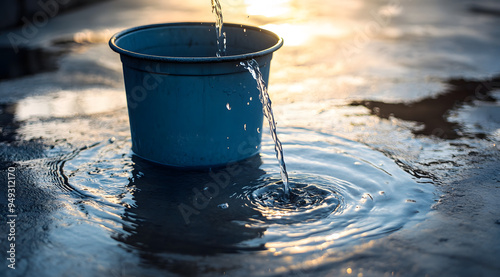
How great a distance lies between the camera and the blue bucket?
8.98 feet

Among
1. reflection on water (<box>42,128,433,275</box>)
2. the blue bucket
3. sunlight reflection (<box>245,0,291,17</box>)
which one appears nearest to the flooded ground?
reflection on water (<box>42,128,433,275</box>)

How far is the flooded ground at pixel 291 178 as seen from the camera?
7.28 ft

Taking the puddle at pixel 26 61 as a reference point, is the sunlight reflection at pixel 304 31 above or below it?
above

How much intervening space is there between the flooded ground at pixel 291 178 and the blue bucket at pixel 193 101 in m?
0.12

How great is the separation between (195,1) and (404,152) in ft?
20.5

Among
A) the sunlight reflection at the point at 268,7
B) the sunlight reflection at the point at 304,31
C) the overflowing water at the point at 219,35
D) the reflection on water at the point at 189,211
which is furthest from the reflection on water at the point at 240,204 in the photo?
the sunlight reflection at the point at 268,7

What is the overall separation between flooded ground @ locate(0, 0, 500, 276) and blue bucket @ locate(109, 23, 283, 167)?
4.8 inches

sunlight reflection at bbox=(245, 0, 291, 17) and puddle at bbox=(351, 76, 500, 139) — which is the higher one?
sunlight reflection at bbox=(245, 0, 291, 17)

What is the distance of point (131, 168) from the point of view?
3.03m

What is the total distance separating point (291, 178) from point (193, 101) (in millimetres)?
711

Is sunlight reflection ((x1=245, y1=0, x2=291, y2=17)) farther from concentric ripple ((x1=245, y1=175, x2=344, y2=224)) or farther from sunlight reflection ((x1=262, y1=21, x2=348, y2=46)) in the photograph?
concentric ripple ((x1=245, y1=175, x2=344, y2=224))

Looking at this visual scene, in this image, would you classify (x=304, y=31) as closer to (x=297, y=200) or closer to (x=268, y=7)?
(x=268, y=7)

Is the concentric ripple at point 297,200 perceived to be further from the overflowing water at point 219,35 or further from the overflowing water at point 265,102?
the overflowing water at point 219,35

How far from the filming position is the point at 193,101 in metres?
2.82
